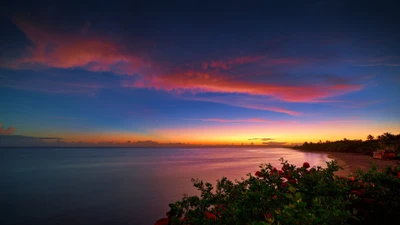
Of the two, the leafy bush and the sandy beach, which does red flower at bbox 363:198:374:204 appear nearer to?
the leafy bush

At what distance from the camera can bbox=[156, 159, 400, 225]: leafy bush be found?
3537mm

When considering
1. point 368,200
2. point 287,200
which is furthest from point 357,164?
point 287,200

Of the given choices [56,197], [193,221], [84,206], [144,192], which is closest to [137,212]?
[84,206]

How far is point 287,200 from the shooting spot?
14.5 feet

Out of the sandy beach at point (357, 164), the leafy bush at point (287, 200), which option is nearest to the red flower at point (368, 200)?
the leafy bush at point (287, 200)

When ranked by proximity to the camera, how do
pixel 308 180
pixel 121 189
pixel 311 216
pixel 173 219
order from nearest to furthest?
pixel 311 216 < pixel 173 219 < pixel 308 180 < pixel 121 189

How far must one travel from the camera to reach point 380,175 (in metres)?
5.60

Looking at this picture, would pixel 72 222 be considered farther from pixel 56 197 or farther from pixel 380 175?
pixel 380 175

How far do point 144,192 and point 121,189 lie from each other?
2983mm

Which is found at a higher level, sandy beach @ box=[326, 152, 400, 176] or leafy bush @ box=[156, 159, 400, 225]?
leafy bush @ box=[156, 159, 400, 225]

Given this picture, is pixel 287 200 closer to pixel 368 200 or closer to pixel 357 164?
pixel 368 200

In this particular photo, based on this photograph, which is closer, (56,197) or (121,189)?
(56,197)

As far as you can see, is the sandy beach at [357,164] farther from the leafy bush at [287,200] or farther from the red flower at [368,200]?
the red flower at [368,200]

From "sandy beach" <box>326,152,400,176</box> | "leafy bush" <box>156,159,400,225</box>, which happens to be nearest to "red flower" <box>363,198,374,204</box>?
"leafy bush" <box>156,159,400,225</box>
